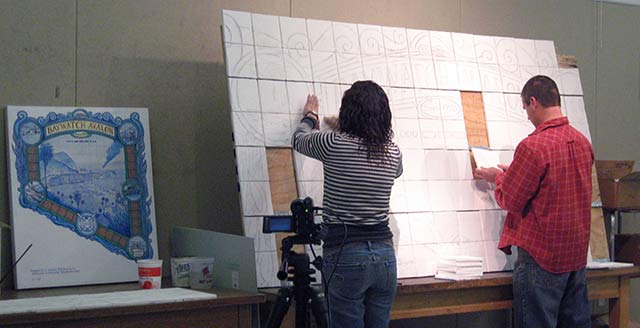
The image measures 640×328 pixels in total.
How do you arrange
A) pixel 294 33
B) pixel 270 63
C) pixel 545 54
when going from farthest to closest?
pixel 545 54
pixel 294 33
pixel 270 63

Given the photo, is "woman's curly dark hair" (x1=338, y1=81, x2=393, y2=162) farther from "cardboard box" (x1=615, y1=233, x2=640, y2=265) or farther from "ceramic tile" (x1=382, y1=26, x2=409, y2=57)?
"cardboard box" (x1=615, y1=233, x2=640, y2=265)

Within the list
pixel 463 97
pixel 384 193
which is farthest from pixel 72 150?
pixel 463 97

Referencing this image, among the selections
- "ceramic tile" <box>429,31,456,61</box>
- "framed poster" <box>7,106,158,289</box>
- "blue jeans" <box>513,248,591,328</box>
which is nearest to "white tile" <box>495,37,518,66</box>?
"ceramic tile" <box>429,31,456,61</box>

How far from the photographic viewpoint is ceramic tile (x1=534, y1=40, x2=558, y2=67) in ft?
14.3

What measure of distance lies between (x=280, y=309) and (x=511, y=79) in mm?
1983

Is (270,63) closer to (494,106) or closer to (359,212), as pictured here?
(359,212)

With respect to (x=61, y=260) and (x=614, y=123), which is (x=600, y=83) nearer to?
(x=614, y=123)

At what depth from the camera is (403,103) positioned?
3.87 m

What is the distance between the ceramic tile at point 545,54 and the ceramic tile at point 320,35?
1.25 m

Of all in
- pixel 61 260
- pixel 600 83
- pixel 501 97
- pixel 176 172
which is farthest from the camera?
pixel 600 83

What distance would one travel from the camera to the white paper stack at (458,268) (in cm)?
364

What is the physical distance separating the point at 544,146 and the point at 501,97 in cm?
71

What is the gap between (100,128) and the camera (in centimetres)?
360

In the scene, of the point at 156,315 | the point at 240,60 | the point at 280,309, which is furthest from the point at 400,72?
the point at 156,315
